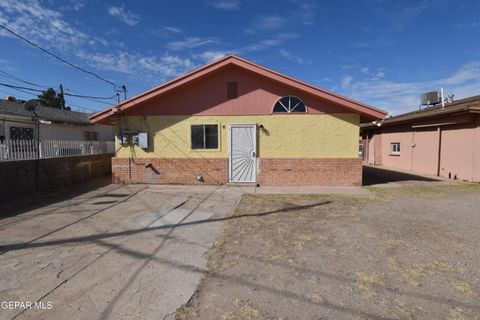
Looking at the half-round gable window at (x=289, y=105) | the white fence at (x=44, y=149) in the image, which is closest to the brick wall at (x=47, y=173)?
the white fence at (x=44, y=149)

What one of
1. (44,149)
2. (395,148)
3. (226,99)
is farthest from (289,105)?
(395,148)

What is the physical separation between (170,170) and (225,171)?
222 cm

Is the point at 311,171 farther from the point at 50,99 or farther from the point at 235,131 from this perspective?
the point at 50,99

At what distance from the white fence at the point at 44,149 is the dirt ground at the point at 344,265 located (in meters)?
7.35

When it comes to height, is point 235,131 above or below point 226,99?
below

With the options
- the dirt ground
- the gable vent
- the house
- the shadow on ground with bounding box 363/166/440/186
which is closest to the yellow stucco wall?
the house

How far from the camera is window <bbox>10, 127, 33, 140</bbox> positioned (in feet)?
49.0

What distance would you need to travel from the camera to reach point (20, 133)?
50.7 feet

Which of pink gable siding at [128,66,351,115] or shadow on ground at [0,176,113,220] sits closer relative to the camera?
shadow on ground at [0,176,113,220]

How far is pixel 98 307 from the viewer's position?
10.1 feet

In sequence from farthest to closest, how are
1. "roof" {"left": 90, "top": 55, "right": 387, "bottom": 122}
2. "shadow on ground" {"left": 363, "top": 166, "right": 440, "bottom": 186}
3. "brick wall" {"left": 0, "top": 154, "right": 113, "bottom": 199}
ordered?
"shadow on ground" {"left": 363, "top": 166, "right": 440, "bottom": 186} < "roof" {"left": 90, "top": 55, "right": 387, "bottom": 122} < "brick wall" {"left": 0, "top": 154, "right": 113, "bottom": 199}

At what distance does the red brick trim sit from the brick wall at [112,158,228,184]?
1749 mm

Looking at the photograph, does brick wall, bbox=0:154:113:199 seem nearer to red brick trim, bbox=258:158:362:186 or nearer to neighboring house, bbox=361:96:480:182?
red brick trim, bbox=258:158:362:186

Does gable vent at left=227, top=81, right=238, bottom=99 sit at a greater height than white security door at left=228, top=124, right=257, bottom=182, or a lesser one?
greater
